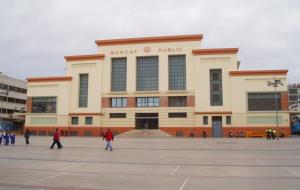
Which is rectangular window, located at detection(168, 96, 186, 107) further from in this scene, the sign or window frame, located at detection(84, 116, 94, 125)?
window frame, located at detection(84, 116, 94, 125)

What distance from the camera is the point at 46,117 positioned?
226 ft

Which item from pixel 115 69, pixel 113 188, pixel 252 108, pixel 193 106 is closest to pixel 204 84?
pixel 193 106

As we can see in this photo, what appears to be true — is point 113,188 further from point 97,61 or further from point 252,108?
point 97,61

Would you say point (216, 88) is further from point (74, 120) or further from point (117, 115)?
point (74, 120)

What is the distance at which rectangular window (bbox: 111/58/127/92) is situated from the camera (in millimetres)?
67312

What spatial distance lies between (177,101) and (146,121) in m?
7.27

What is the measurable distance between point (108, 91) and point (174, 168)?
5269cm

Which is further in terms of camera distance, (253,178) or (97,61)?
(97,61)

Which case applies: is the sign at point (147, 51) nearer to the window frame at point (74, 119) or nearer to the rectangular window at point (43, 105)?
the window frame at point (74, 119)

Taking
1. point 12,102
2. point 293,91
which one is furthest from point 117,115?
point 293,91

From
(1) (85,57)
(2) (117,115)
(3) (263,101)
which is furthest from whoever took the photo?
(1) (85,57)

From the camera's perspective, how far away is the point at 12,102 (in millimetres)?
89500

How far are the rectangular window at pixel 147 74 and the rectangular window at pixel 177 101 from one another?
391cm

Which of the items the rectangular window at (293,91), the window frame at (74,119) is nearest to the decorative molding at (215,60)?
the window frame at (74,119)
